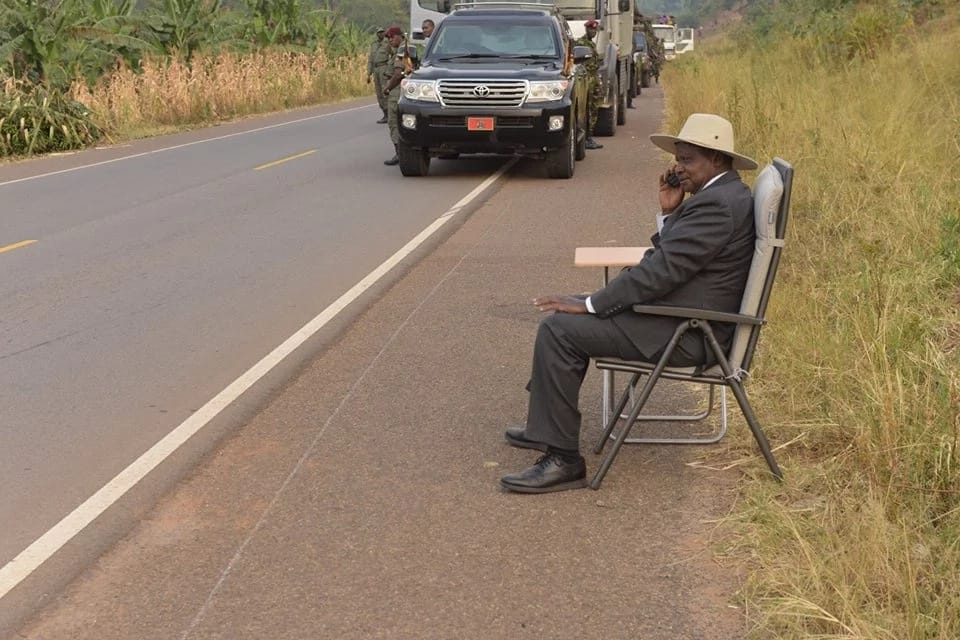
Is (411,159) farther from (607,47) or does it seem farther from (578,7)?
(578,7)

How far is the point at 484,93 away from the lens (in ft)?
51.6

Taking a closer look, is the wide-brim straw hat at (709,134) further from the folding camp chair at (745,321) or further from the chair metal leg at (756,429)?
the chair metal leg at (756,429)

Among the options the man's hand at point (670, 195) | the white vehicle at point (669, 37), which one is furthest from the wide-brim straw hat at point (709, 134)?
the white vehicle at point (669, 37)

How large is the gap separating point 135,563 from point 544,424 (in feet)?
5.26

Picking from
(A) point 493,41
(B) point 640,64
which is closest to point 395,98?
(A) point 493,41

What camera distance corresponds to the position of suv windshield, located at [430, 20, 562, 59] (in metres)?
17.0

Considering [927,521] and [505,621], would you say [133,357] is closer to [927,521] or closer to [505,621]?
[505,621]

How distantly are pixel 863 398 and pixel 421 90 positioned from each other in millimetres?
10850

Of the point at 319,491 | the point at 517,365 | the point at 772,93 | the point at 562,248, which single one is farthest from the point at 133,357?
the point at 772,93

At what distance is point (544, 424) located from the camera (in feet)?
17.5

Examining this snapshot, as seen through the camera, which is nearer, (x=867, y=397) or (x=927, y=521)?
(x=927, y=521)

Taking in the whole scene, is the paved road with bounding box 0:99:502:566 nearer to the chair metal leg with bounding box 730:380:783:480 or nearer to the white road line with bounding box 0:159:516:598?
the white road line with bounding box 0:159:516:598

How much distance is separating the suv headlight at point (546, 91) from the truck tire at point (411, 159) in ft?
4.74

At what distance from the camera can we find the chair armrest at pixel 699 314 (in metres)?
5.18
